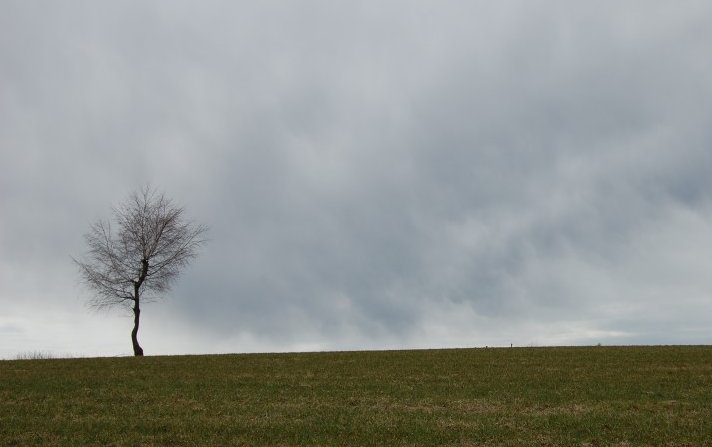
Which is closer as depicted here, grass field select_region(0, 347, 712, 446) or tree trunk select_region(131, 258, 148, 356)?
grass field select_region(0, 347, 712, 446)

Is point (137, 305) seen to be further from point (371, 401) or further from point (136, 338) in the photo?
point (371, 401)

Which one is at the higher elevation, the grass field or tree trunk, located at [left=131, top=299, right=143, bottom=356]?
tree trunk, located at [left=131, top=299, right=143, bottom=356]

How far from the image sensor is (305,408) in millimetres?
19391

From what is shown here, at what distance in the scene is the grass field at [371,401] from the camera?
51.3 feet

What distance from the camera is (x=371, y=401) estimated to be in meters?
20.4

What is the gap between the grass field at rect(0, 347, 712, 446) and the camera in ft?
51.3

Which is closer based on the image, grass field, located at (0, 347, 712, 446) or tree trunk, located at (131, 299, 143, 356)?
grass field, located at (0, 347, 712, 446)

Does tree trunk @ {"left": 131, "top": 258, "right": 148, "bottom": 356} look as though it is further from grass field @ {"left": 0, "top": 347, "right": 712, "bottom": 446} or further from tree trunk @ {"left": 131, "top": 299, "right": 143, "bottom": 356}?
grass field @ {"left": 0, "top": 347, "right": 712, "bottom": 446}

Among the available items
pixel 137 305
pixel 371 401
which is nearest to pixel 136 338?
pixel 137 305

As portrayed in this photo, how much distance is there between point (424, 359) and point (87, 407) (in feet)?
56.5

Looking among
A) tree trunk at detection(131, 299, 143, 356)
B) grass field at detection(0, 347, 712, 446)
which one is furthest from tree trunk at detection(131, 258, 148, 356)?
grass field at detection(0, 347, 712, 446)

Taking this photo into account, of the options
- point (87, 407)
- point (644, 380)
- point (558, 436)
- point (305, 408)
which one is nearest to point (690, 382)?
point (644, 380)

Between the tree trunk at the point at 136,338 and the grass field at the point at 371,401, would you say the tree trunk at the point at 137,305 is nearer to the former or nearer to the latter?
the tree trunk at the point at 136,338

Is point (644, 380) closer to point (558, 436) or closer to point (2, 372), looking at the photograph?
point (558, 436)
